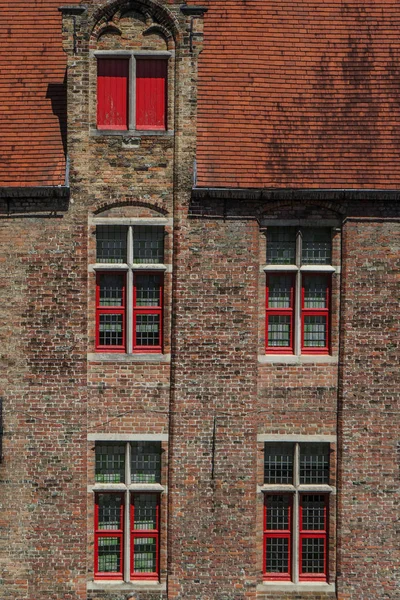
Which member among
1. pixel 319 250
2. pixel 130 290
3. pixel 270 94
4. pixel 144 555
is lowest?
pixel 144 555

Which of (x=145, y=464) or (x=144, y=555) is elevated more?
(x=145, y=464)

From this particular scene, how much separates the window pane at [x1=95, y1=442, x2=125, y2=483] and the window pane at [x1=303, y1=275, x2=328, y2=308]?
456cm

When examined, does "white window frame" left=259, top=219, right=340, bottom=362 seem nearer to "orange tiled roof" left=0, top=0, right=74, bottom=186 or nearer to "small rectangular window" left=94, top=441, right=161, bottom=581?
"small rectangular window" left=94, top=441, right=161, bottom=581

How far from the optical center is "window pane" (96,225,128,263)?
59.9 feet

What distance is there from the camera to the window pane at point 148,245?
1825cm

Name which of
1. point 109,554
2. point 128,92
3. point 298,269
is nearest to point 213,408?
point 298,269

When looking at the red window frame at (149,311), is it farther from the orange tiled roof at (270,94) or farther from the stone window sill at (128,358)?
the orange tiled roof at (270,94)

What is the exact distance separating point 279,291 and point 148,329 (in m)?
2.63

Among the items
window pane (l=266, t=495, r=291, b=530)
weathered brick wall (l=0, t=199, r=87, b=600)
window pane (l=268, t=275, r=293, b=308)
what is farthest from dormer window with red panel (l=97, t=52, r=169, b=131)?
window pane (l=266, t=495, r=291, b=530)

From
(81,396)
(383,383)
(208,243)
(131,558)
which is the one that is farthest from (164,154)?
(131,558)

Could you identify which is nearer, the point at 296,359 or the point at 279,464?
the point at 296,359

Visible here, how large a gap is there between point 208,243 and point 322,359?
3103mm

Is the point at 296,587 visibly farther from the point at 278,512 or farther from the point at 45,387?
the point at 45,387

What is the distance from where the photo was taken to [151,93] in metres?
18.3
